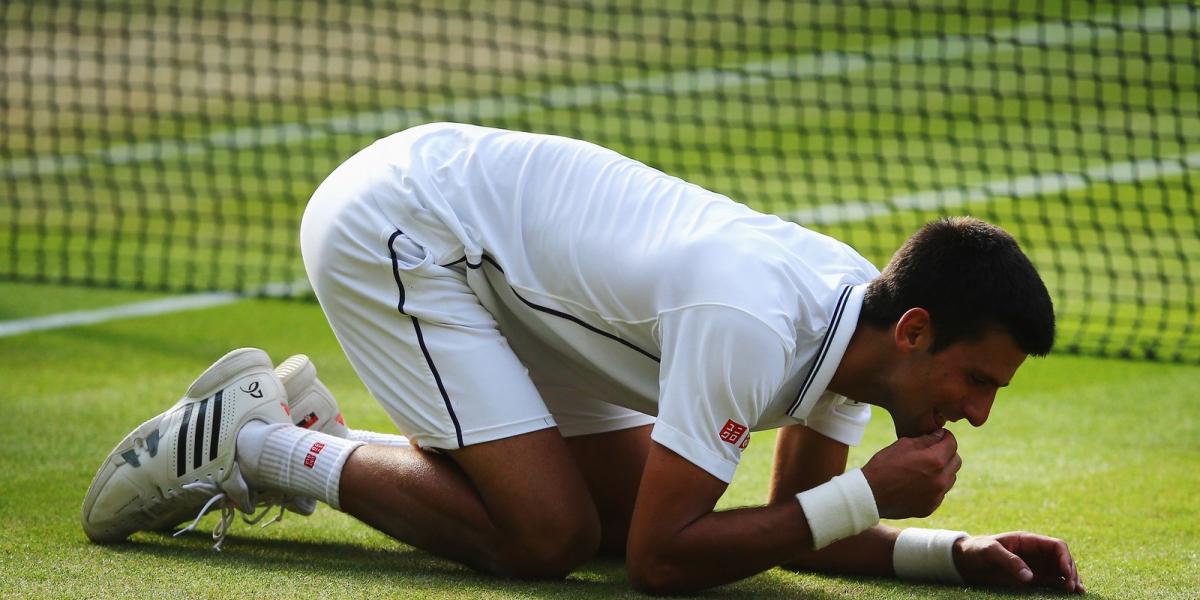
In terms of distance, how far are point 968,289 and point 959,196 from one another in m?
5.65

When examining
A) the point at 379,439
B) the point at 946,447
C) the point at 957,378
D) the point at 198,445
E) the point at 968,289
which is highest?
the point at 968,289

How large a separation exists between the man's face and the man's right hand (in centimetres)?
6

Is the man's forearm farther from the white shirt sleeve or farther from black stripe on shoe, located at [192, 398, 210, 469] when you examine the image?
black stripe on shoe, located at [192, 398, 210, 469]

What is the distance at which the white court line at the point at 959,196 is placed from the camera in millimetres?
6320

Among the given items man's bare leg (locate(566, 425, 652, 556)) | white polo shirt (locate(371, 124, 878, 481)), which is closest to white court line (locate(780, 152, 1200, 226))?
man's bare leg (locate(566, 425, 652, 556))

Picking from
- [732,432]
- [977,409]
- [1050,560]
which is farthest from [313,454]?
[1050,560]

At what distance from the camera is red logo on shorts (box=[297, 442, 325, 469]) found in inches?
129

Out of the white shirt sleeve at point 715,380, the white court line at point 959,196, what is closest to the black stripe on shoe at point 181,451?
the white shirt sleeve at point 715,380

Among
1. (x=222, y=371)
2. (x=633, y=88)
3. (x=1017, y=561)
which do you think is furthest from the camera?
(x=633, y=88)

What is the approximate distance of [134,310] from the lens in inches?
241

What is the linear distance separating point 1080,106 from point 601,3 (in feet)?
20.4

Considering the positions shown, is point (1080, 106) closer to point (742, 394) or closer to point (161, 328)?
point (161, 328)

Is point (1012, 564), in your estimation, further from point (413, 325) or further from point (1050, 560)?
point (413, 325)

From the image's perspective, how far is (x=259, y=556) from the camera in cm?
326
